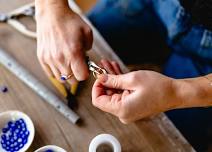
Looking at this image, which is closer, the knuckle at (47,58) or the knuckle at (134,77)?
the knuckle at (134,77)

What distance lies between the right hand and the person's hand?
0.32 feet

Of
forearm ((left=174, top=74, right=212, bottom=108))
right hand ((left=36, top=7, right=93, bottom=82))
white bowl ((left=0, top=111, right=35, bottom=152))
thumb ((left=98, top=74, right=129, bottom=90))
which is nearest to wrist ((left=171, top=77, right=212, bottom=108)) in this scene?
forearm ((left=174, top=74, right=212, bottom=108))

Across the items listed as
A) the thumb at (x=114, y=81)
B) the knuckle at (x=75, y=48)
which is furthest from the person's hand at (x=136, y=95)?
the knuckle at (x=75, y=48)

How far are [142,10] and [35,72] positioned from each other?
363 millimetres

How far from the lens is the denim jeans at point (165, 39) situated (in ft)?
3.07

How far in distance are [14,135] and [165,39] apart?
0.54 meters

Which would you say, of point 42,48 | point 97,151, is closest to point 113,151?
point 97,151

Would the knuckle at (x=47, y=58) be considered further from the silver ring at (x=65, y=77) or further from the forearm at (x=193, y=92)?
the forearm at (x=193, y=92)

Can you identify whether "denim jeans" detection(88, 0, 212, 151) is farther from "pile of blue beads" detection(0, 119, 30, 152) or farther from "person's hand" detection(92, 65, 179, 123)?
"pile of blue beads" detection(0, 119, 30, 152)

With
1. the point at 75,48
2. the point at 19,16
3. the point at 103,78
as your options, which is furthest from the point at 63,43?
the point at 19,16

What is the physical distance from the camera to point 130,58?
115cm

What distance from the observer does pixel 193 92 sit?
2.38ft

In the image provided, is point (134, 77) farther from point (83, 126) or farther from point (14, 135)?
point (14, 135)

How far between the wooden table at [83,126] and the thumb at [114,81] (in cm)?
12
